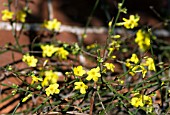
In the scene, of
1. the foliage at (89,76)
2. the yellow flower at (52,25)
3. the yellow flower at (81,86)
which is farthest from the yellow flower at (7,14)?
the yellow flower at (81,86)

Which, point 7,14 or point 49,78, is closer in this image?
point 49,78

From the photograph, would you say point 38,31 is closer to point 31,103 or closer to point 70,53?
point 70,53

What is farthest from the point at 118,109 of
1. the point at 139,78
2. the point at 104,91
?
the point at 139,78

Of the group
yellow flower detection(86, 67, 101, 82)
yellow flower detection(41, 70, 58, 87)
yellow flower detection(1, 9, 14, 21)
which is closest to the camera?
yellow flower detection(86, 67, 101, 82)

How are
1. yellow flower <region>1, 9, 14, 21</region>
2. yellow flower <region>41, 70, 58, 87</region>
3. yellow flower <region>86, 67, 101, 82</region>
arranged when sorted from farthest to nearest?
yellow flower <region>1, 9, 14, 21</region> → yellow flower <region>41, 70, 58, 87</region> → yellow flower <region>86, 67, 101, 82</region>

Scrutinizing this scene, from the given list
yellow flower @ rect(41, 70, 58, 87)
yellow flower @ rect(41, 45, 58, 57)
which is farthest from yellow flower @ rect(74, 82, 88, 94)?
yellow flower @ rect(41, 45, 58, 57)

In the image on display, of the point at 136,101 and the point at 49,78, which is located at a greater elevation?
the point at 49,78

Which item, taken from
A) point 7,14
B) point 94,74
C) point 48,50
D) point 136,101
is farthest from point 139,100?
point 7,14

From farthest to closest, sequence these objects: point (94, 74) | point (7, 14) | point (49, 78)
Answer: point (7, 14) → point (49, 78) → point (94, 74)

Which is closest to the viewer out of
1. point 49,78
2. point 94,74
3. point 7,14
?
point 94,74

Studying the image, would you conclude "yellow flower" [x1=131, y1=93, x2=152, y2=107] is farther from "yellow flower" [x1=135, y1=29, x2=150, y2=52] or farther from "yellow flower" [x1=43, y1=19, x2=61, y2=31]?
"yellow flower" [x1=43, y1=19, x2=61, y2=31]

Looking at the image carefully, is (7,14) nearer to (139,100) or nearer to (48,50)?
(48,50)

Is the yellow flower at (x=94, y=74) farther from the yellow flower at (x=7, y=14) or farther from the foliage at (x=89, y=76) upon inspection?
the yellow flower at (x=7, y=14)

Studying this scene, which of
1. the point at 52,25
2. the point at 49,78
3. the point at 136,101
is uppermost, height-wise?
the point at 52,25
